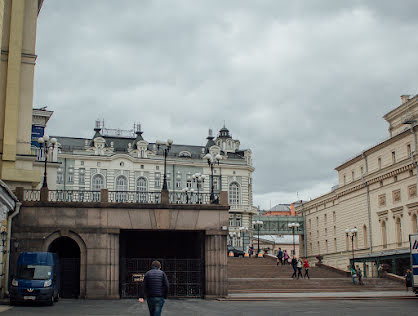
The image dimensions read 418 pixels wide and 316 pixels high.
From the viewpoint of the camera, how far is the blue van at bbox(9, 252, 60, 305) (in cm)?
2270

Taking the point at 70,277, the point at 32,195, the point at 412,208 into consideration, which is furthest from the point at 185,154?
the point at 32,195

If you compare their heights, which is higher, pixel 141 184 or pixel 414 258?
pixel 141 184

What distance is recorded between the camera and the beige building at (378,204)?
171 feet

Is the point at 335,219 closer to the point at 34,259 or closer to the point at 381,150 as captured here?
the point at 381,150

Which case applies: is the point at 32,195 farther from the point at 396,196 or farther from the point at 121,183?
the point at 121,183

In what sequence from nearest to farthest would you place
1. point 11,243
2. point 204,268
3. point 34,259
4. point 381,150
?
point 34,259 < point 11,243 < point 204,268 < point 381,150

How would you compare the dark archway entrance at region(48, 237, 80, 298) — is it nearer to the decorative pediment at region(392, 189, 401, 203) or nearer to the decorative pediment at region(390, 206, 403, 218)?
the decorative pediment at region(390, 206, 403, 218)

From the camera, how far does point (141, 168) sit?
8194 centimetres

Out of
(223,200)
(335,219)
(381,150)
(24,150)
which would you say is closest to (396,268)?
(381,150)

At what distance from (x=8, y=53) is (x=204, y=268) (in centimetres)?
1558

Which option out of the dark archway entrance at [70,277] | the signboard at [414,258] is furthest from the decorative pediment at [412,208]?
the dark archway entrance at [70,277]

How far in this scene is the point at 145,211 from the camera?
27844mm

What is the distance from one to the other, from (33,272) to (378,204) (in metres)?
43.5

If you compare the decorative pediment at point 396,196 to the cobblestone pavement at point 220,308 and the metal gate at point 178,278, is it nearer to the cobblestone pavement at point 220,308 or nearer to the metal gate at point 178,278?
the cobblestone pavement at point 220,308
